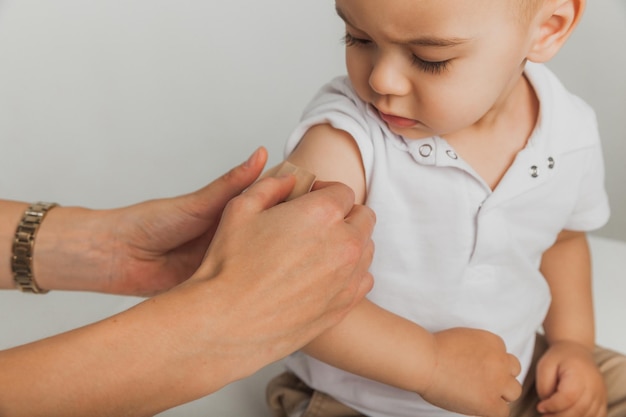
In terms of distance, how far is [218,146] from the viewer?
1248mm

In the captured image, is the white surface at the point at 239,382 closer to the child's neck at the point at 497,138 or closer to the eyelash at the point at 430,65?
the child's neck at the point at 497,138

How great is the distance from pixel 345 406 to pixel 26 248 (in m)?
0.40

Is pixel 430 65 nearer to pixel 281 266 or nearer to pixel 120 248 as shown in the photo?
pixel 281 266

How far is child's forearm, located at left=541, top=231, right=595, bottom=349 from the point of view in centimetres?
98

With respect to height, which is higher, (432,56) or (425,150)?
(432,56)

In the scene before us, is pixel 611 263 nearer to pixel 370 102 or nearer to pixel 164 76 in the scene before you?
pixel 370 102

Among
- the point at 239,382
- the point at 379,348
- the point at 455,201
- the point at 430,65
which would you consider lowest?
the point at 239,382

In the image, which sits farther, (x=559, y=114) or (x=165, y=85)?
(x=165, y=85)

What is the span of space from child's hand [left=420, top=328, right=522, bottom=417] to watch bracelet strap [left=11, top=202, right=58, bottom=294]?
448 mm

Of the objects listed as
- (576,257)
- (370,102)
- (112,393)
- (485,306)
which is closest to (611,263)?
(576,257)

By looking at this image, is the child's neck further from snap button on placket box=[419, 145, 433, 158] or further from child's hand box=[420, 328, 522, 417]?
child's hand box=[420, 328, 522, 417]

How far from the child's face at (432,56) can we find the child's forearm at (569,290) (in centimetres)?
33

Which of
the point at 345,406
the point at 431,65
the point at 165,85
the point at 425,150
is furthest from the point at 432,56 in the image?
the point at 165,85

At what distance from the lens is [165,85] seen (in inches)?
47.9
